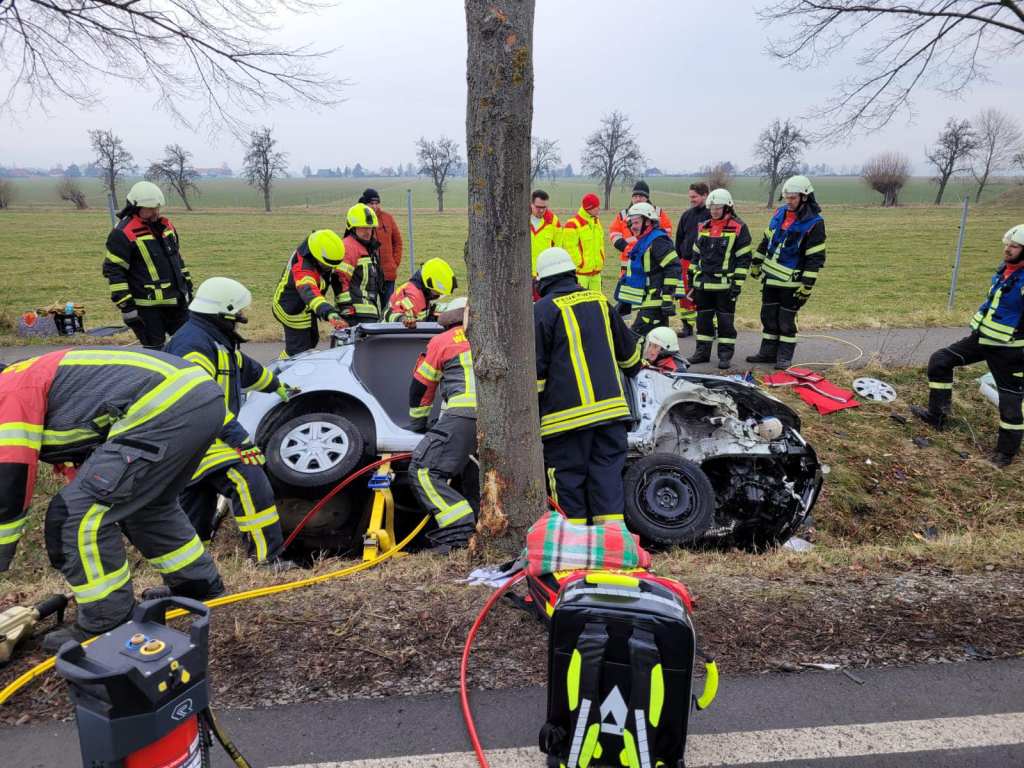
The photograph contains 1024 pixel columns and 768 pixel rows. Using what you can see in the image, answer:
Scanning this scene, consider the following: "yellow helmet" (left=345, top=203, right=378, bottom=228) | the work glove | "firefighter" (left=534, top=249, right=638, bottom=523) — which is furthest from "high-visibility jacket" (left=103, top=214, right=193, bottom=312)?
"firefighter" (left=534, top=249, right=638, bottom=523)

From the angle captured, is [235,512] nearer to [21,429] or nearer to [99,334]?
[21,429]

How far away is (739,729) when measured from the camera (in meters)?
2.45

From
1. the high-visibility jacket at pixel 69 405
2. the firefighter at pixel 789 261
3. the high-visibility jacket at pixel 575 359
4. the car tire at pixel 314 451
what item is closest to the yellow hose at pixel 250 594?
the high-visibility jacket at pixel 69 405

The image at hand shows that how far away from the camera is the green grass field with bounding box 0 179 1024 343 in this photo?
499 inches

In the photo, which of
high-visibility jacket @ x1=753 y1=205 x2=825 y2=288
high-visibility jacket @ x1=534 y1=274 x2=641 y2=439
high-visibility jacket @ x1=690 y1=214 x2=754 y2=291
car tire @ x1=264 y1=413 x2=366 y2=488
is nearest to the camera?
high-visibility jacket @ x1=534 y1=274 x2=641 y2=439

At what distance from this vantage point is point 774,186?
47719 mm

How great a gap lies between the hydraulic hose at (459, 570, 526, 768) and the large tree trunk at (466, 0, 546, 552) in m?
0.45

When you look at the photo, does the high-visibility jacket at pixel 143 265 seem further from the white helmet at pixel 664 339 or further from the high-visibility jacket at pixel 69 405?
the white helmet at pixel 664 339

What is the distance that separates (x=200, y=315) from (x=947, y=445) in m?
6.50

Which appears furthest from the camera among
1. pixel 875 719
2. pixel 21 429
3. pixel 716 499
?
pixel 716 499

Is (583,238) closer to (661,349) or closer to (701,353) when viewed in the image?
(701,353)

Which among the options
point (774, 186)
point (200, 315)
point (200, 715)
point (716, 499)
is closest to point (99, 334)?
point (200, 315)

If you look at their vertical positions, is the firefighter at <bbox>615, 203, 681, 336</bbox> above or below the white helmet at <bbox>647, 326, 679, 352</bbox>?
above

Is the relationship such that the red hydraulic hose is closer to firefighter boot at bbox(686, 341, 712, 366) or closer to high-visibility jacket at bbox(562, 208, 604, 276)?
firefighter boot at bbox(686, 341, 712, 366)
